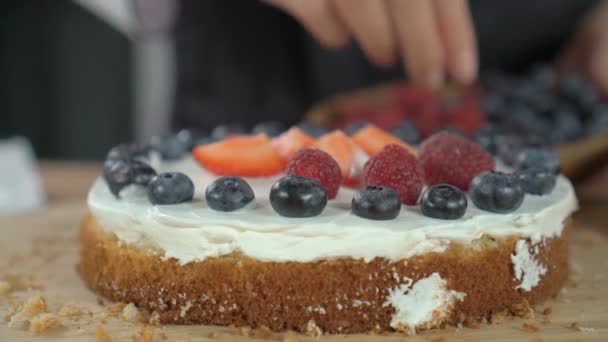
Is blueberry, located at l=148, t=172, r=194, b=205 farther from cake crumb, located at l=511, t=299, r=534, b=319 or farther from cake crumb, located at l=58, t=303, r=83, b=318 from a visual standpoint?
cake crumb, located at l=511, t=299, r=534, b=319

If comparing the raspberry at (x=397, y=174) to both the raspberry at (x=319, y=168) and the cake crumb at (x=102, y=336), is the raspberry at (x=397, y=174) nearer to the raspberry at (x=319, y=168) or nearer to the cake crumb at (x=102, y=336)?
the raspberry at (x=319, y=168)

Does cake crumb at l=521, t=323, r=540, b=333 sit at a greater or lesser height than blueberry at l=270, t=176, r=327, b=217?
lesser

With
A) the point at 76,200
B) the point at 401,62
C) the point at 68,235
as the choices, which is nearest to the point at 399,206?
the point at 68,235

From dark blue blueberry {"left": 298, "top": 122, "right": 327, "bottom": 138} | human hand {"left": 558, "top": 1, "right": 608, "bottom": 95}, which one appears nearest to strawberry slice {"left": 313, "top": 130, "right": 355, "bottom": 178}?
dark blue blueberry {"left": 298, "top": 122, "right": 327, "bottom": 138}

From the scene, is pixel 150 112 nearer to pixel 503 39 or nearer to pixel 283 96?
pixel 283 96

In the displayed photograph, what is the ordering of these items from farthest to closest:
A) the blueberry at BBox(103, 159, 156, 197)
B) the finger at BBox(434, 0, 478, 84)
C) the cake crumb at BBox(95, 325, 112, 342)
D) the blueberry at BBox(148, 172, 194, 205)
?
the finger at BBox(434, 0, 478, 84), the blueberry at BBox(103, 159, 156, 197), the blueberry at BBox(148, 172, 194, 205), the cake crumb at BBox(95, 325, 112, 342)

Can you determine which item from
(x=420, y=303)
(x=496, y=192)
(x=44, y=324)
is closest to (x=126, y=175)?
(x=44, y=324)

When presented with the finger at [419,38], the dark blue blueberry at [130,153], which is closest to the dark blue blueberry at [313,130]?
the finger at [419,38]
